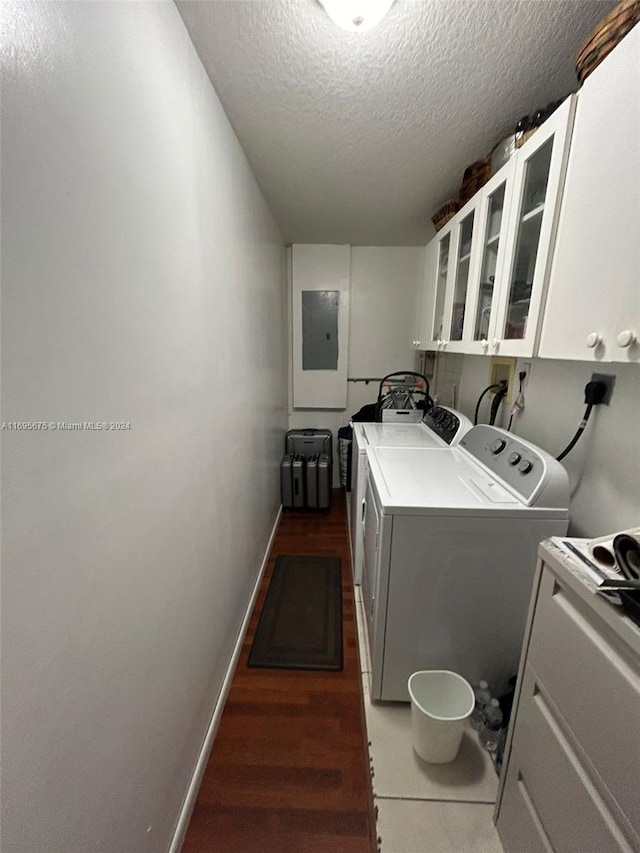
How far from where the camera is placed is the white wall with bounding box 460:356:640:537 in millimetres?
1008

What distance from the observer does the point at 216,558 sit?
1327 millimetres

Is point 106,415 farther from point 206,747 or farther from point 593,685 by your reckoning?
point 206,747

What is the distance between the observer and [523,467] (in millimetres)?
1229

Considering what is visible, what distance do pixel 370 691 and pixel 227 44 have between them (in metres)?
2.48

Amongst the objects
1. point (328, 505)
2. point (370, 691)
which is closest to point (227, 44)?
point (370, 691)

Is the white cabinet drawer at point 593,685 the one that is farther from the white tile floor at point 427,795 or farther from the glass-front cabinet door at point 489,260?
the glass-front cabinet door at point 489,260

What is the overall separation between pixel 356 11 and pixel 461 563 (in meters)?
1.72

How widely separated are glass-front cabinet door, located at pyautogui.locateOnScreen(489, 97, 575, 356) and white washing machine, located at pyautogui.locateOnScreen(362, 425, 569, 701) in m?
0.47

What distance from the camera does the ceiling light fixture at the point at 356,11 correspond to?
0.85m

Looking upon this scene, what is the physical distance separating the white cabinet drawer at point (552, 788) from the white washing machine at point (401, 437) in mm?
1042

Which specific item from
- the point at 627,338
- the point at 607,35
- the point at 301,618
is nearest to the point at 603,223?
the point at 627,338

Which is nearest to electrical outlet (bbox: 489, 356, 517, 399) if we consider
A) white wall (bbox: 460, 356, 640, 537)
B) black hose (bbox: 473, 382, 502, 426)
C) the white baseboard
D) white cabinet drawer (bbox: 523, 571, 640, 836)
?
black hose (bbox: 473, 382, 502, 426)

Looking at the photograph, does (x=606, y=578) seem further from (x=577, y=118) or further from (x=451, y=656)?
(x=577, y=118)

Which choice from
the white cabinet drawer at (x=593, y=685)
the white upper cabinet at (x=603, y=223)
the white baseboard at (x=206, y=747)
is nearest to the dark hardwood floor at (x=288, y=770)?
the white baseboard at (x=206, y=747)
